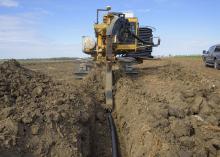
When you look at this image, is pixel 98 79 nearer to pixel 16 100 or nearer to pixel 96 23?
pixel 96 23

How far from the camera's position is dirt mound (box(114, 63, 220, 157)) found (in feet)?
28.8

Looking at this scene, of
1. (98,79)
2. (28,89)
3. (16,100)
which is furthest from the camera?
(98,79)

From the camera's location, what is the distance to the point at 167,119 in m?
10.1

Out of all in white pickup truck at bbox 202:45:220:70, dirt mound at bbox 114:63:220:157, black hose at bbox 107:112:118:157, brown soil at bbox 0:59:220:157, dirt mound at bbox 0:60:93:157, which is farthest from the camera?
white pickup truck at bbox 202:45:220:70

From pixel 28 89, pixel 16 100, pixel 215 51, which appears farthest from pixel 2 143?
pixel 215 51

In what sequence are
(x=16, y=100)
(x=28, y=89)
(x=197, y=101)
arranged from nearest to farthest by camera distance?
(x=16, y=100) < (x=28, y=89) < (x=197, y=101)

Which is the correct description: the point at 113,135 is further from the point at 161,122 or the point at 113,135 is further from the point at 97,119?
the point at 161,122

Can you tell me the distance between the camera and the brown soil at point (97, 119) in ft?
24.2

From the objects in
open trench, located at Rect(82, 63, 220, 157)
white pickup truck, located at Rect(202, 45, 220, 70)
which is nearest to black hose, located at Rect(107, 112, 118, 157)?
open trench, located at Rect(82, 63, 220, 157)

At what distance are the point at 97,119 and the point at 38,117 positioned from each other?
10.2 feet

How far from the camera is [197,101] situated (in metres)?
11.8

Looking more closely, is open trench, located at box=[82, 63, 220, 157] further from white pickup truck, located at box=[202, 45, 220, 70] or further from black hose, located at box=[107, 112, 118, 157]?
white pickup truck, located at box=[202, 45, 220, 70]

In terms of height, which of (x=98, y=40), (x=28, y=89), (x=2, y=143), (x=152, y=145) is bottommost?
(x=152, y=145)

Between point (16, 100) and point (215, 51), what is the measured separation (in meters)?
19.0
